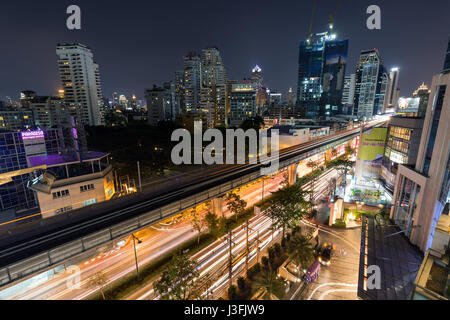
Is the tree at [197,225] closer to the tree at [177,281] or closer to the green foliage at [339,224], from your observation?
the tree at [177,281]

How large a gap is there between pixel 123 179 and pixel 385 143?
2146 inches

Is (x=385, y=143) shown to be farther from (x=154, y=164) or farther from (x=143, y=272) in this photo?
(x=154, y=164)

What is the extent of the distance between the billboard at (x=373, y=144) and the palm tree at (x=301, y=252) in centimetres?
2859

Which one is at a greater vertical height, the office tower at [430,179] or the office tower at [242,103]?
the office tower at [242,103]

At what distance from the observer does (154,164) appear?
187 feet

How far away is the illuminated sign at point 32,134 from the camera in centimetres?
4069

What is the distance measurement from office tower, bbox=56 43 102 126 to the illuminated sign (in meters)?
66.0

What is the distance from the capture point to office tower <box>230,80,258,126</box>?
13525 centimetres

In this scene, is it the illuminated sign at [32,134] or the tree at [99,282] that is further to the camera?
the illuminated sign at [32,134]

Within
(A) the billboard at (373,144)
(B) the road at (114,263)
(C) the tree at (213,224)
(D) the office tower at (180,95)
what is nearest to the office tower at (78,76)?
(D) the office tower at (180,95)

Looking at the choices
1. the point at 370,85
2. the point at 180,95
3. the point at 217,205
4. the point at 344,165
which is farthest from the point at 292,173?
the point at 370,85

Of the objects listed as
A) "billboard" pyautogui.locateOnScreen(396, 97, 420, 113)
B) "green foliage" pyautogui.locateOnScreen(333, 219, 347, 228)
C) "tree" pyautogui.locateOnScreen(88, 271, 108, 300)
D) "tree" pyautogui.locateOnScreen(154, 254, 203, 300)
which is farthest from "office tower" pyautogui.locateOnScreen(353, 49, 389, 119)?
Result: "tree" pyautogui.locateOnScreen(88, 271, 108, 300)
